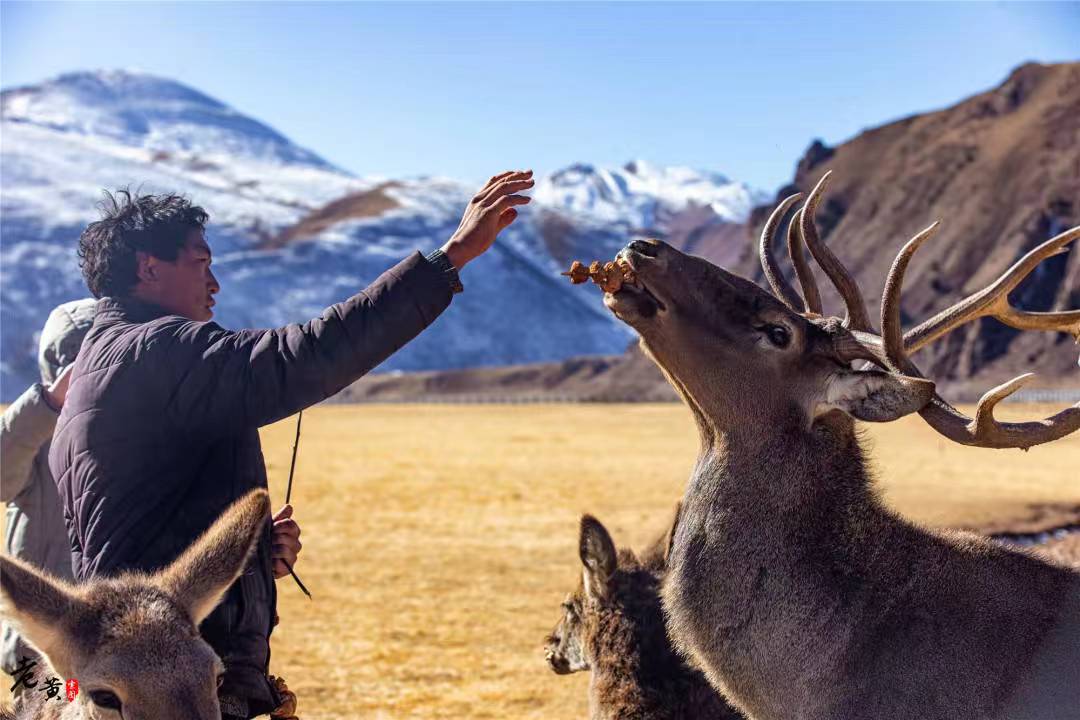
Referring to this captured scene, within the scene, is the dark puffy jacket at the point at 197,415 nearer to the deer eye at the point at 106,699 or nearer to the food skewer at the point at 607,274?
the deer eye at the point at 106,699

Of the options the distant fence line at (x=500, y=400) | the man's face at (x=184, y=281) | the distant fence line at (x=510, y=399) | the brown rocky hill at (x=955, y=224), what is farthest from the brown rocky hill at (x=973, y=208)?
the man's face at (x=184, y=281)

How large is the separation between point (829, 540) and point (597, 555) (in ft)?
6.25

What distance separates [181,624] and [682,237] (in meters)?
153

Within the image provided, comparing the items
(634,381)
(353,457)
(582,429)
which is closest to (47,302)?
(634,381)

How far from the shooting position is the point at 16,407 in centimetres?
548

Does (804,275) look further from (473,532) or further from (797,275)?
(473,532)

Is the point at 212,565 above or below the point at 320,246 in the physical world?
above

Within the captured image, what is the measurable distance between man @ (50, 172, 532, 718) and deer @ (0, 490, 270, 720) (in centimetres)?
39

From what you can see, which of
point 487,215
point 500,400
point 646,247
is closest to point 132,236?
point 487,215

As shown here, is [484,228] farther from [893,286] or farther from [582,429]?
[582,429]

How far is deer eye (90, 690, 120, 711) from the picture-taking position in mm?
3240

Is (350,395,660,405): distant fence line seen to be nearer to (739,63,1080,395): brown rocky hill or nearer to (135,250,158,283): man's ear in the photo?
(739,63,1080,395): brown rocky hill

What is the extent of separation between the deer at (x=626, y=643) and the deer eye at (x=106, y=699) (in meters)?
3.17

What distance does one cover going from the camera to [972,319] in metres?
4.46
